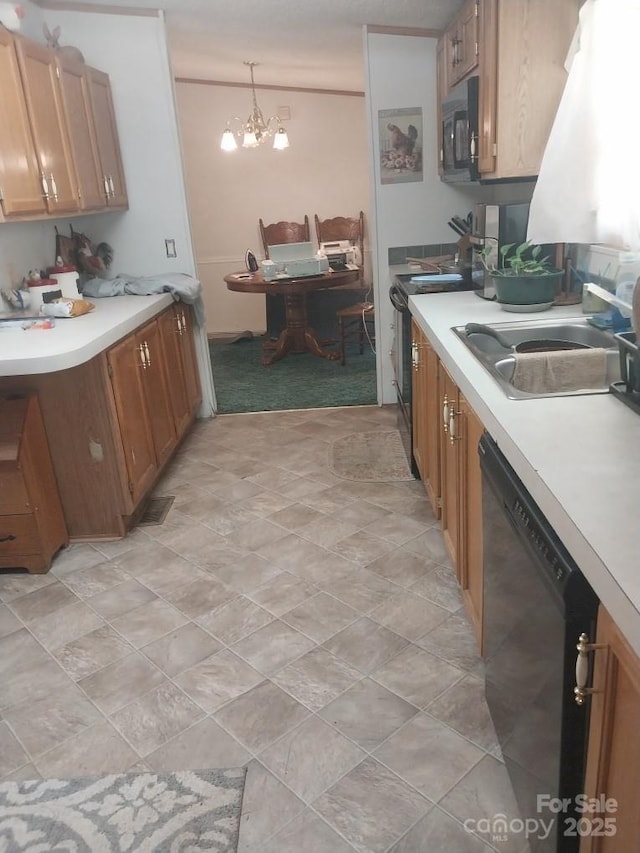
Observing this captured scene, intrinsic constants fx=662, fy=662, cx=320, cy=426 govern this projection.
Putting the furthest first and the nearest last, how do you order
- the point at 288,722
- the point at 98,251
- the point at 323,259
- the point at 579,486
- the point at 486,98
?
the point at 323,259 < the point at 98,251 < the point at 486,98 < the point at 288,722 < the point at 579,486

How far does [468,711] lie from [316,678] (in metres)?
0.44

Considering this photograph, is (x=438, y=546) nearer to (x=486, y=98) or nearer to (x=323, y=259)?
(x=486, y=98)

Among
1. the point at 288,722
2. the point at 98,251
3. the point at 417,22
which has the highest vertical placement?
the point at 417,22

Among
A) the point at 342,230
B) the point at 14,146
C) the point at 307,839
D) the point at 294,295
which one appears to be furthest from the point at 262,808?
the point at 342,230

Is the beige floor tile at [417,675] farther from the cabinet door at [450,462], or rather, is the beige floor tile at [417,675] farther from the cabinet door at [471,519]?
the cabinet door at [450,462]

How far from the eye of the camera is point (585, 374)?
5.85ft

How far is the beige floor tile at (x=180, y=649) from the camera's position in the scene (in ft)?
6.68

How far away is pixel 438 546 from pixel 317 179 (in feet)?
15.7

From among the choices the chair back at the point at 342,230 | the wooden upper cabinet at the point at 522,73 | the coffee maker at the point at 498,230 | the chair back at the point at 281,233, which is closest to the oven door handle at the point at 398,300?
the coffee maker at the point at 498,230

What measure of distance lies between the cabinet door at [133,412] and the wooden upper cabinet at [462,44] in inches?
73.9

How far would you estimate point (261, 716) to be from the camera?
5.93 feet

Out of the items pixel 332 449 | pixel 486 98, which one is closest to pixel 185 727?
pixel 332 449

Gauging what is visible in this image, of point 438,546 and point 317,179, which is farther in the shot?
point 317,179

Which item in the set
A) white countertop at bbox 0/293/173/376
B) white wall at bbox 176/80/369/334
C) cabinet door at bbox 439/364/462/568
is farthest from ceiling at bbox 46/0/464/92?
cabinet door at bbox 439/364/462/568
